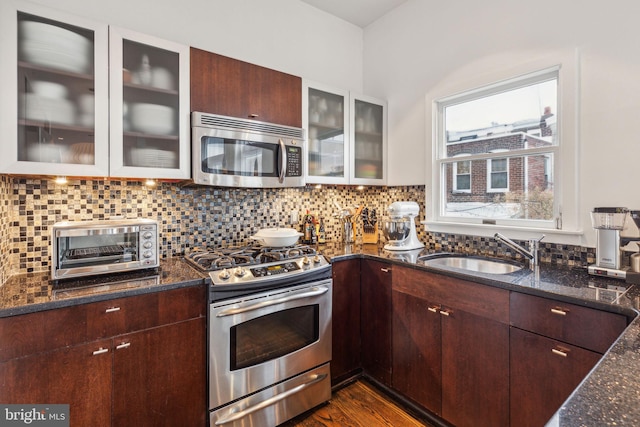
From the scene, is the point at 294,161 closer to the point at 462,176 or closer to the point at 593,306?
the point at 462,176

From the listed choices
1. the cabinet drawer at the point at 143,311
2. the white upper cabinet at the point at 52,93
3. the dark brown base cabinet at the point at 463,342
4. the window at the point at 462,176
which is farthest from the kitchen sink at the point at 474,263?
the white upper cabinet at the point at 52,93

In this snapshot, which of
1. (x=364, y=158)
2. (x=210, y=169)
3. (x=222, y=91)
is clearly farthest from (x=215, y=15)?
(x=364, y=158)

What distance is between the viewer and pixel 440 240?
2.54 meters

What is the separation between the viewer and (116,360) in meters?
1.41

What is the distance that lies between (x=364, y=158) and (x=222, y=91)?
1311 millimetres

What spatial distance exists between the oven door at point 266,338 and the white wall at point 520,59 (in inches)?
56.8

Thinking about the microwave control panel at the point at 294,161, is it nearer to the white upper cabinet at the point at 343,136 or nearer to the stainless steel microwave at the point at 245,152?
the stainless steel microwave at the point at 245,152

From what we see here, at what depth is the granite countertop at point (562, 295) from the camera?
58 centimetres

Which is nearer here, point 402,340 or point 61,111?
point 61,111

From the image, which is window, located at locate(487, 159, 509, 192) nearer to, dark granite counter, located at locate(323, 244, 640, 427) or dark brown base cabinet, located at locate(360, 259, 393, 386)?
dark granite counter, located at locate(323, 244, 640, 427)

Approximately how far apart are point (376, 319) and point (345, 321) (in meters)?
0.22

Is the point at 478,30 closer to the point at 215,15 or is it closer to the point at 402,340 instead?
the point at 215,15

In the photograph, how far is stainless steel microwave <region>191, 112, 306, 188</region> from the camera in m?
1.89

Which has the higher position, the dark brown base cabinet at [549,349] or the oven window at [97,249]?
the oven window at [97,249]
